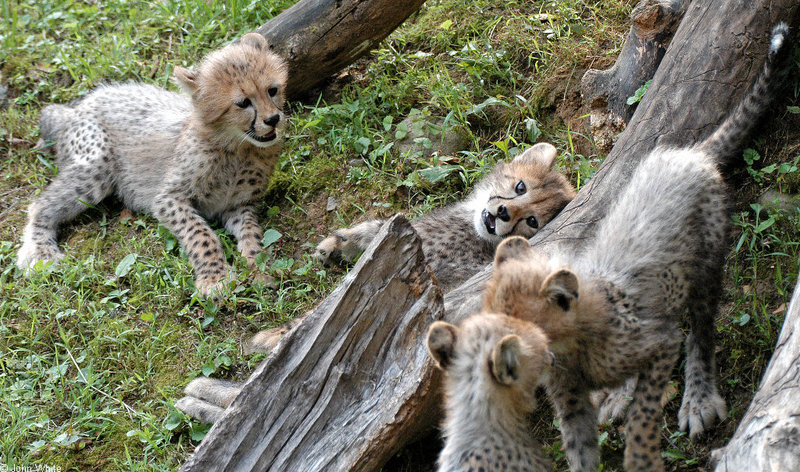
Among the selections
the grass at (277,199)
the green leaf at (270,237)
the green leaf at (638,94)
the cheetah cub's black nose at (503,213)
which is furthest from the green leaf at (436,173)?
the green leaf at (638,94)

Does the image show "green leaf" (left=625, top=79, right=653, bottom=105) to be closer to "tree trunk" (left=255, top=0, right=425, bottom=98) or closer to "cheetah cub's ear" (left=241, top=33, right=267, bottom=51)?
"tree trunk" (left=255, top=0, right=425, bottom=98)

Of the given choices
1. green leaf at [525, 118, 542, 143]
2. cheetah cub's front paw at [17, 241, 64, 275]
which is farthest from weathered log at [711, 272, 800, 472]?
cheetah cub's front paw at [17, 241, 64, 275]

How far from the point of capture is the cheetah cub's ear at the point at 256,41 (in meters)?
5.45

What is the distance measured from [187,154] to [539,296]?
11.4 feet

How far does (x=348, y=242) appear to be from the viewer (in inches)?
187

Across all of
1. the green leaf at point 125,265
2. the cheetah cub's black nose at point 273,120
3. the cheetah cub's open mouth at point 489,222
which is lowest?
the green leaf at point 125,265

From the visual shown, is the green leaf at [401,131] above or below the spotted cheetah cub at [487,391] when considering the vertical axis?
below

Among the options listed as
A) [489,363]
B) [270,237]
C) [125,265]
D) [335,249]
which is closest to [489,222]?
[335,249]

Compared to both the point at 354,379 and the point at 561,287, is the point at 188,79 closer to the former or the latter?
the point at 354,379

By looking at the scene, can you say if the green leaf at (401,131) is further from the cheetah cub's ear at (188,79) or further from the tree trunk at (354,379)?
the tree trunk at (354,379)

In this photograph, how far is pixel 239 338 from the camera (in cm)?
453

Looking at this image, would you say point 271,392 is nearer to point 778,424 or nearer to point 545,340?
point 545,340

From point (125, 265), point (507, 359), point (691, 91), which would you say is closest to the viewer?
point (507, 359)

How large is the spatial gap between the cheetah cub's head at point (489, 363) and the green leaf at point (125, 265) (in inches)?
112
